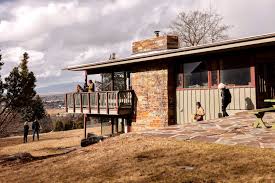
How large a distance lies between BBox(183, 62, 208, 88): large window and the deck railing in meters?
3.82

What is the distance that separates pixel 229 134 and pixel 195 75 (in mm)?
7534

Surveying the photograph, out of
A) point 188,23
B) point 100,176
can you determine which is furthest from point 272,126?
point 188,23

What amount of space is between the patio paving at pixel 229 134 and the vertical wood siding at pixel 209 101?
2.31 metres

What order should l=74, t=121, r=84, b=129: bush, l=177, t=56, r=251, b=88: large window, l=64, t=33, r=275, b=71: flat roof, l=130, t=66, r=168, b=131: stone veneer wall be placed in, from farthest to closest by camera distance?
l=74, t=121, r=84, b=129: bush, l=130, t=66, r=168, b=131: stone veneer wall, l=177, t=56, r=251, b=88: large window, l=64, t=33, r=275, b=71: flat roof

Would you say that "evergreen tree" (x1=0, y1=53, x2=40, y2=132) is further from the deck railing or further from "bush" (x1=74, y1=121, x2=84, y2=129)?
"bush" (x1=74, y1=121, x2=84, y2=129)

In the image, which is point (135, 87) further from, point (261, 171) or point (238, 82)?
point (261, 171)

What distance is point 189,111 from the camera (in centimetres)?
1686

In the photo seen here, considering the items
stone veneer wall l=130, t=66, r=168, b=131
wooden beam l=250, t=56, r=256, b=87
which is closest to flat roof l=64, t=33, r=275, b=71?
stone veneer wall l=130, t=66, r=168, b=131

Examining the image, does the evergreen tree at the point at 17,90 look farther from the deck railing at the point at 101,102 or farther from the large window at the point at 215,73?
the large window at the point at 215,73

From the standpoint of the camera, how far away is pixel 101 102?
20594mm

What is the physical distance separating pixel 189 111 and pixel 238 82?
3183 millimetres

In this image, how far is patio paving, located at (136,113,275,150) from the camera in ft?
27.0

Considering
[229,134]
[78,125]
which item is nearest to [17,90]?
[229,134]

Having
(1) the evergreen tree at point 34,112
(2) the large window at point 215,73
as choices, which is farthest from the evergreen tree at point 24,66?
(1) the evergreen tree at point 34,112
